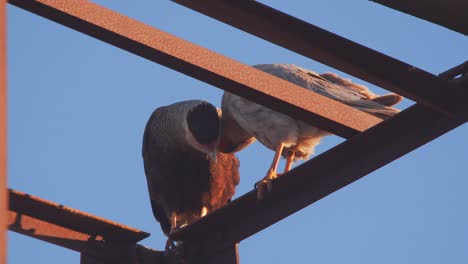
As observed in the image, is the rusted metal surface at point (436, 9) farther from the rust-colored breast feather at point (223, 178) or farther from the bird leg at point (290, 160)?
the rust-colored breast feather at point (223, 178)

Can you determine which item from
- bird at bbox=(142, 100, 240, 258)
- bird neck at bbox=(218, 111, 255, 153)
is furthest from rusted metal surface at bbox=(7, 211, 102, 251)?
bird at bbox=(142, 100, 240, 258)

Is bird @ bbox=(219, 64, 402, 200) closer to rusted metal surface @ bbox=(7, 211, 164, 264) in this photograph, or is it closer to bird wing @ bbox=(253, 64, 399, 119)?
bird wing @ bbox=(253, 64, 399, 119)

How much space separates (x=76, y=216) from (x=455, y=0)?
241cm

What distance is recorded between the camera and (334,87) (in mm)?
5309

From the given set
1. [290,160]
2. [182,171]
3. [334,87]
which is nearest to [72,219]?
[334,87]

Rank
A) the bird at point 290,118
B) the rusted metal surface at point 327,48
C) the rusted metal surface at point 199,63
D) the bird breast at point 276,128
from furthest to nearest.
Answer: the bird breast at point 276,128 → the bird at point 290,118 → the rusted metal surface at point 199,63 → the rusted metal surface at point 327,48

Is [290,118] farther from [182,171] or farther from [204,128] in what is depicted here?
[182,171]

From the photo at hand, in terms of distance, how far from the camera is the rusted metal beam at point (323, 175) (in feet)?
10.6

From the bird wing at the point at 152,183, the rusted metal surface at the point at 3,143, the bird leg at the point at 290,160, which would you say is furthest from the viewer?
the bird wing at the point at 152,183

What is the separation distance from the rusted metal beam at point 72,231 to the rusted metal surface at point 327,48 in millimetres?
1736

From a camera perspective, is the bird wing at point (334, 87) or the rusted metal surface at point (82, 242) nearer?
the rusted metal surface at point (82, 242)

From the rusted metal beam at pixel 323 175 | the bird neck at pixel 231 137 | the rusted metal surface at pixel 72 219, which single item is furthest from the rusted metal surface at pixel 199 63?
the bird neck at pixel 231 137

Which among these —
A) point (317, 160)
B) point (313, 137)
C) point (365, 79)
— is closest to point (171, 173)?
point (313, 137)

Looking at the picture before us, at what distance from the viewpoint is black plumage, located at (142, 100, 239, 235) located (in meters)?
7.86
